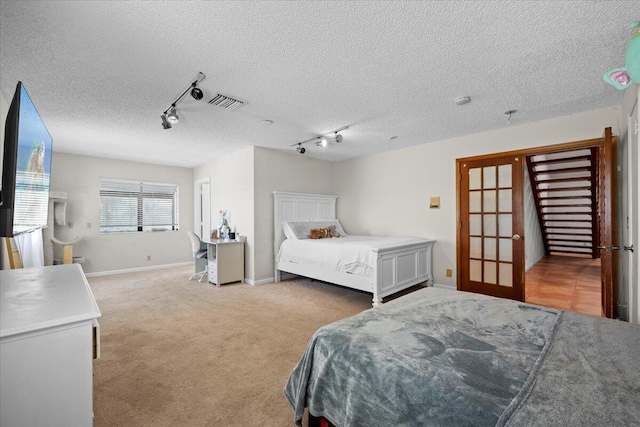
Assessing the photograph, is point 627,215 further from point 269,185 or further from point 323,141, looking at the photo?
point 269,185

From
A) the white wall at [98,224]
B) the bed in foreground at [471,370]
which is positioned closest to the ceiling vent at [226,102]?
the bed in foreground at [471,370]

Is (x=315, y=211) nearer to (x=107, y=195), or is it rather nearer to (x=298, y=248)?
(x=298, y=248)

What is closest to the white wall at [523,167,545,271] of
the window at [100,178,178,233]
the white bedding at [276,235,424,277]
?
the white bedding at [276,235,424,277]

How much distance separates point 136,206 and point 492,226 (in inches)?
269

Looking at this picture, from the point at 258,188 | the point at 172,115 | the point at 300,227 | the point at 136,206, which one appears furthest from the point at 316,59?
the point at 136,206

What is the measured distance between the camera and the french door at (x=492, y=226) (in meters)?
3.73

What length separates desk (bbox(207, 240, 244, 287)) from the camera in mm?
4621

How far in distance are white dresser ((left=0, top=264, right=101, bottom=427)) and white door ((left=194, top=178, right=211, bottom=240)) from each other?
5.37 m

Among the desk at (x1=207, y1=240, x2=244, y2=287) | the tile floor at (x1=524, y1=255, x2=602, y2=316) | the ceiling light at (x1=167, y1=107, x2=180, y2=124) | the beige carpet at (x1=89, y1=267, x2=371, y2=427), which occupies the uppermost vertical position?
the ceiling light at (x1=167, y1=107, x2=180, y2=124)

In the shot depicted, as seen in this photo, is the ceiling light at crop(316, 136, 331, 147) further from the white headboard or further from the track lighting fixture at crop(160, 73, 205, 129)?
the track lighting fixture at crop(160, 73, 205, 129)

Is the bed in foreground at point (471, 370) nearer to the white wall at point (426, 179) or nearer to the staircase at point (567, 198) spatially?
the white wall at point (426, 179)

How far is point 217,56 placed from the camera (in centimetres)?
212

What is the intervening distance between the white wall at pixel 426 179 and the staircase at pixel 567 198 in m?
2.18

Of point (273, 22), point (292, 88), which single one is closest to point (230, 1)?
point (273, 22)
